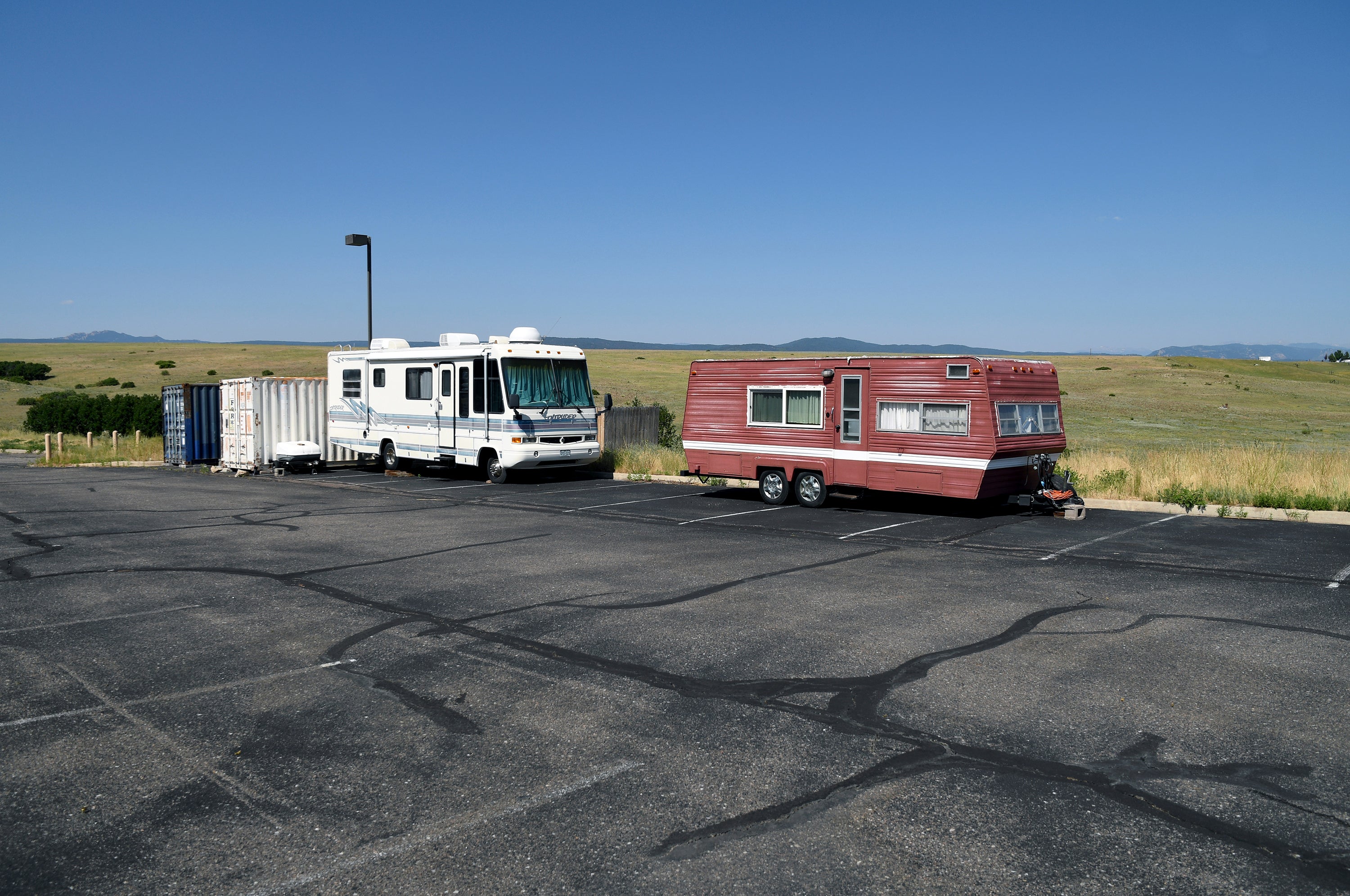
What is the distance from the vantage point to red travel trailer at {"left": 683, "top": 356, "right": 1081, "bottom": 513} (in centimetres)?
1467

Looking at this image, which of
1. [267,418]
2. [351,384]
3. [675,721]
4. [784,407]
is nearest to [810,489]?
[784,407]

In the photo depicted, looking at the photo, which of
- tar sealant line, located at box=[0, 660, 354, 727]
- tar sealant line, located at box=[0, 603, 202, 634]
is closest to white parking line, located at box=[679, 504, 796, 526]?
tar sealant line, located at box=[0, 603, 202, 634]

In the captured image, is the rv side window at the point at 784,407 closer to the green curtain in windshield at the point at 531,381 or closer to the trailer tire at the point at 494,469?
the green curtain in windshield at the point at 531,381

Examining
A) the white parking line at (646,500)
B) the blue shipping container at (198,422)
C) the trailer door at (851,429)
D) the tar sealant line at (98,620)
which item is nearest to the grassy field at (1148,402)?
the white parking line at (646,500)

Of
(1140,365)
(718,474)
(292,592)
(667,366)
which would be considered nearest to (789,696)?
(292,592)

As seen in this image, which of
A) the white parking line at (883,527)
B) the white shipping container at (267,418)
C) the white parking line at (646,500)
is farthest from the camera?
the white shipping container at (267,418)

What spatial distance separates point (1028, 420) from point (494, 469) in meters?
11.1

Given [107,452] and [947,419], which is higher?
[947,419]

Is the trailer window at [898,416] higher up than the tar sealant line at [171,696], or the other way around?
the trailer window at [898,416]

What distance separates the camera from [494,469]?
21.4 meters

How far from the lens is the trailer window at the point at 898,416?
50.1 feet

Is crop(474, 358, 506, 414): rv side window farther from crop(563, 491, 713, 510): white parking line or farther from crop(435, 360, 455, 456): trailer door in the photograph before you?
crop(563, 491, 713, 510): white parking line

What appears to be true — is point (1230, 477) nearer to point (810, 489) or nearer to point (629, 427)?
point (810, 489)

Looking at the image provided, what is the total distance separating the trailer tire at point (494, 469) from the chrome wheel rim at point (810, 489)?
7.21 metres
